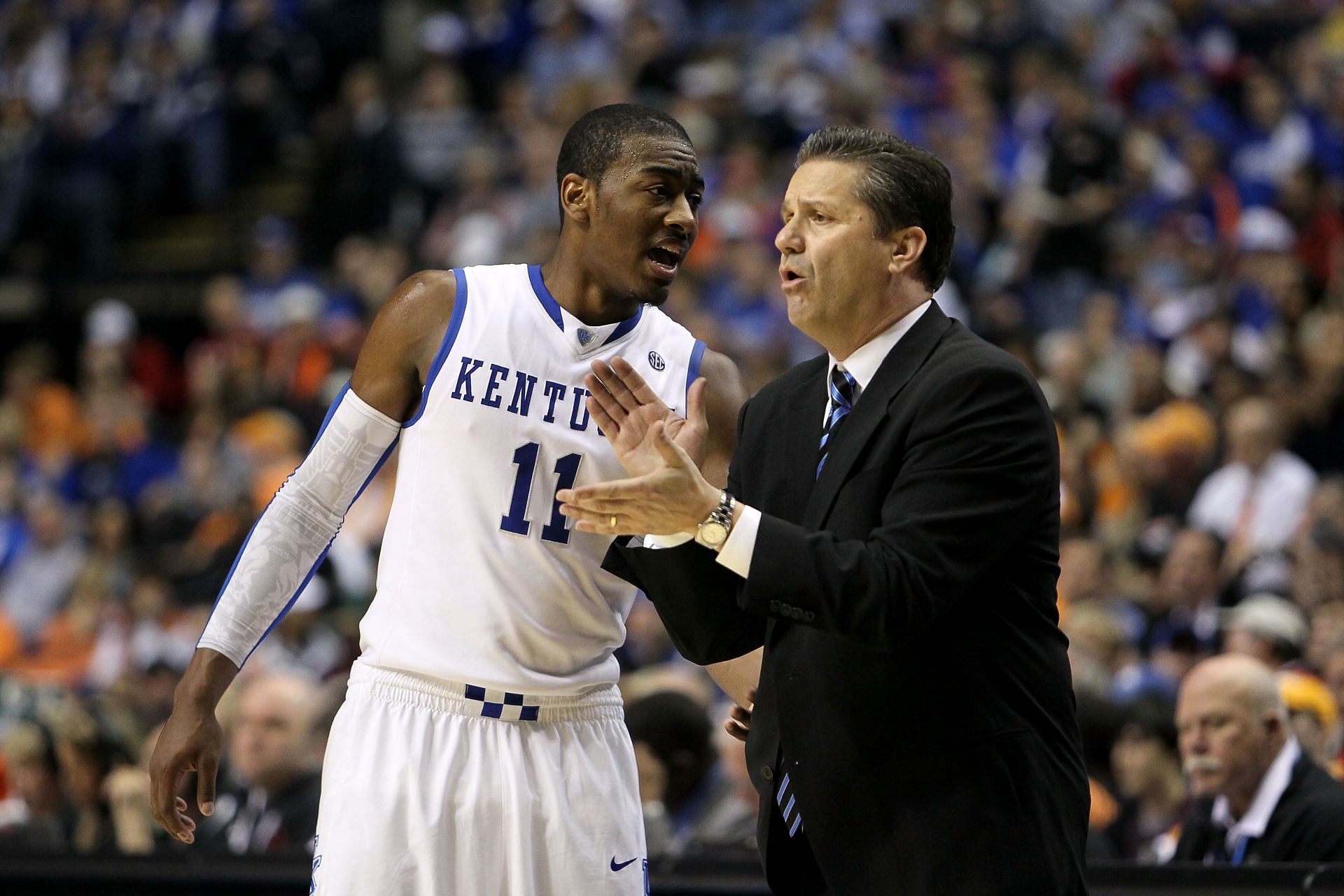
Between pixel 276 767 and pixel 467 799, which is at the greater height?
pixel 467 799

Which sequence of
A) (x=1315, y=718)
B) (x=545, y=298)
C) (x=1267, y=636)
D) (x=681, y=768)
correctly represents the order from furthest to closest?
1. (x=1267, y=636)
2. (x=681, y=768)
3. (x=1315, y=718)
4. (x=545, y=298)

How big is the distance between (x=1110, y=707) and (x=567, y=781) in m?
3.52

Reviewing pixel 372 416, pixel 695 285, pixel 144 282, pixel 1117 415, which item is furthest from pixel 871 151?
pixel 144 282

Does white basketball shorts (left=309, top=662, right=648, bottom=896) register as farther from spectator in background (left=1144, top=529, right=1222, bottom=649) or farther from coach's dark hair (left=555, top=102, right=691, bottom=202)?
spectator in background (left=1144, top=529, right=1222, bottom=649)

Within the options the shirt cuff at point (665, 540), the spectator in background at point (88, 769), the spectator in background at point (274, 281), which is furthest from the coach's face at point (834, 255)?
the spectator in background at point (274, 281)

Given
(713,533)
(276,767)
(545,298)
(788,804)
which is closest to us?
(713,533)

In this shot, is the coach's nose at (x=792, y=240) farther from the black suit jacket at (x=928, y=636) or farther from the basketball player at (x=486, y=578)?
the basketball player at (x=486, y=578)

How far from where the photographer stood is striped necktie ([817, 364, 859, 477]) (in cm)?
338

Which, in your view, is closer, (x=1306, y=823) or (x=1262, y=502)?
(x=1306, y=823)

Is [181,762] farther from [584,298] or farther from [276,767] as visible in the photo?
[276,767]

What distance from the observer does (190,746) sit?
3854 mm

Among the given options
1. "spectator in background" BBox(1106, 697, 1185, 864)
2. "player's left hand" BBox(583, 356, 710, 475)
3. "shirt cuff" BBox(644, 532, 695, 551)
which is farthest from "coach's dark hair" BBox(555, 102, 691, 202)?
"spectator in background" BBox(1106, 697, 1185, 864)

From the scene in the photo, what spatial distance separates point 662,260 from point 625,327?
0.64 feet

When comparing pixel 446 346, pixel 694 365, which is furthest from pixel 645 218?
pixel 446 346
